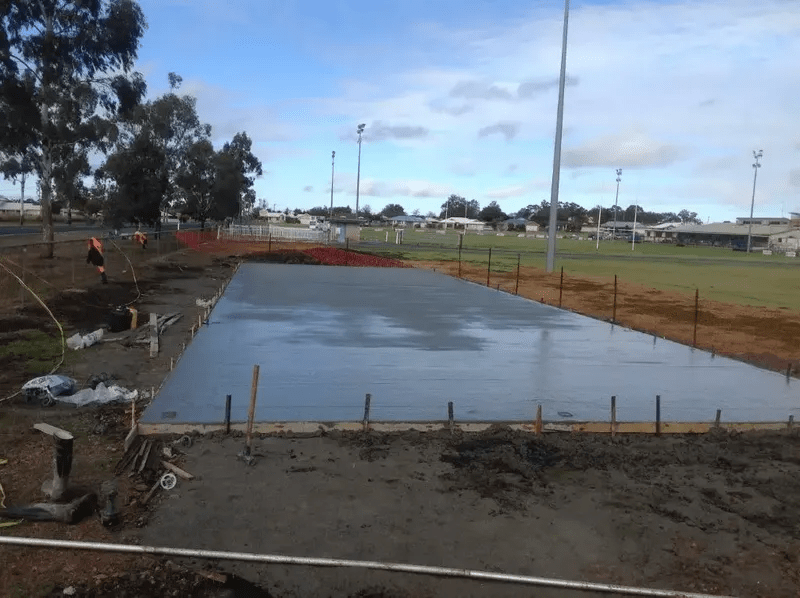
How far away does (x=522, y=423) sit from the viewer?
9172mm

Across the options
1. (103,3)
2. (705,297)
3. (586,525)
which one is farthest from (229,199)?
(586,525)

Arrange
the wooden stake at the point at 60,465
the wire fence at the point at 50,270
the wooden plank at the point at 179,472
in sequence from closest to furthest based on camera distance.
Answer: the wooden stake at the point at 60,465
the wooden plank at the point at 179,472
the wire fence at the point at 50,270

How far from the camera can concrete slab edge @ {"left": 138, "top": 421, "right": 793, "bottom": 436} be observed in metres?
8.44

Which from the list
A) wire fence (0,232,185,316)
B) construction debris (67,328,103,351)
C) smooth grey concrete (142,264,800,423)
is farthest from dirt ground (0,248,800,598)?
wire fence (0,232,185,316)

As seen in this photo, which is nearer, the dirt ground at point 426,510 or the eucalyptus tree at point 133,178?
the dirt ground at point 426,510

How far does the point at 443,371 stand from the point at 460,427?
311 centimetres

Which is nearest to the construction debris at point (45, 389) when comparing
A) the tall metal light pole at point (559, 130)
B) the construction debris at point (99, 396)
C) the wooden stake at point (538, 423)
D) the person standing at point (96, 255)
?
the construction debris at point (99, 396)

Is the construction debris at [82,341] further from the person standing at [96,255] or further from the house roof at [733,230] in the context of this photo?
the house roof at [733,230]

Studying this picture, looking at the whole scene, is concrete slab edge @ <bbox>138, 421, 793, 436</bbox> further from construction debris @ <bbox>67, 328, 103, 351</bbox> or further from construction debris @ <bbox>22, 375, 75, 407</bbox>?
construction debris @ <bbox>67, 328, 103, 351</bbox>

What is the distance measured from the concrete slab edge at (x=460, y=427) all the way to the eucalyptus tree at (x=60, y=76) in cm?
2187

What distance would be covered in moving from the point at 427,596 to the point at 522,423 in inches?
163

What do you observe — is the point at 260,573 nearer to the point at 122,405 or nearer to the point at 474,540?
the point at 474,540

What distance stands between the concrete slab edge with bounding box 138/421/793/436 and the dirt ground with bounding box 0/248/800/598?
7.9 inches

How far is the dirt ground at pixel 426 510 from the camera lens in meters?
5.43
